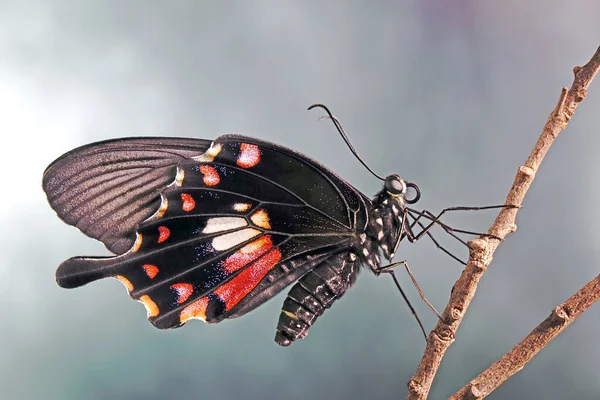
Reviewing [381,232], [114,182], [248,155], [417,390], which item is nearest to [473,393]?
[417,390]

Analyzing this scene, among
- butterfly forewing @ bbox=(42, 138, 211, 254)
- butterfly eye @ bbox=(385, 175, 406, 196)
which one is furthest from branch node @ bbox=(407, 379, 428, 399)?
butterfly forewing @ bbox=(42, 138, 211, 254)

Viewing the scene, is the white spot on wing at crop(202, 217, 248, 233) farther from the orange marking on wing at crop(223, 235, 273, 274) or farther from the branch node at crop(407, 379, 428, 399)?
the branch node at crop(407, 379, 428, 399)

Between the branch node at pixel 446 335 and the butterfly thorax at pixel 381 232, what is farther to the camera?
the butterfly thorax at pixel 381 232

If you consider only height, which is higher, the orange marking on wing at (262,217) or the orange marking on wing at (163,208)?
the orange marking on wing at (262,217)

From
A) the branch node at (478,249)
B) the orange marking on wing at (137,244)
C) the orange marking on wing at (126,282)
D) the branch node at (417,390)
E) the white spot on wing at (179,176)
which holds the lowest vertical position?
the branch node at (417,390)

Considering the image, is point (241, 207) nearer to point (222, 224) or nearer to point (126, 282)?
point (222, 224)

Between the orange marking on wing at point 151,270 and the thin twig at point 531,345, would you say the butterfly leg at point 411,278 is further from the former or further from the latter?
the orange marking on wing at point 151,270

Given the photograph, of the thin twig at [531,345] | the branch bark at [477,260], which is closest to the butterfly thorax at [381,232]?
the branch bark at [477,260]
